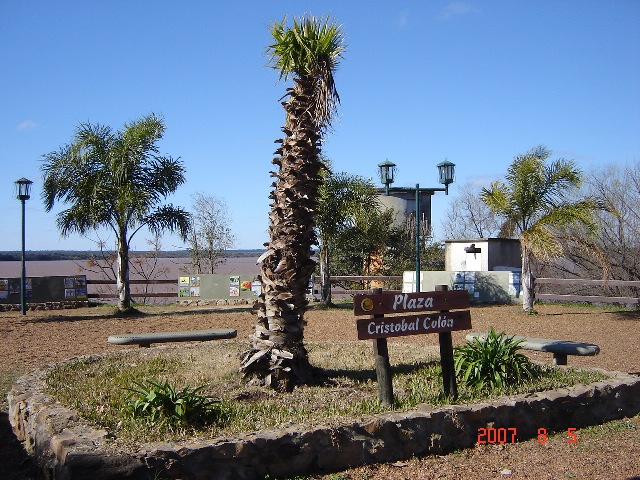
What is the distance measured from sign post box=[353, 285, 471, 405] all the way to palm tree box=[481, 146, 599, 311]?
33.1 feet

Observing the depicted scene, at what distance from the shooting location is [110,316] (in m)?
18.3

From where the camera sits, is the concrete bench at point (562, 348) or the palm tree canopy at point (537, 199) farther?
the palm tree canopy at point (537, 199)

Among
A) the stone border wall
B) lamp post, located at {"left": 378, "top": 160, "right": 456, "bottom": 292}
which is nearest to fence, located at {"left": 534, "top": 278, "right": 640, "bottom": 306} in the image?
lamp post, located at {"left": 378, "top": 160, "right": 456, "bottom": 292}

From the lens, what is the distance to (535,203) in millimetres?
16938

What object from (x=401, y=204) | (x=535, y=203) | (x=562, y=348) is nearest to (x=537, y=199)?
(x=535, y=203)

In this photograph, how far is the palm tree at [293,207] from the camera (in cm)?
707

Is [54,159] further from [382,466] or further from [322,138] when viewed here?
[382,466]

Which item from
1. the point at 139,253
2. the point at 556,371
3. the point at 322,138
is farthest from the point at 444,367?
the point at 139,253

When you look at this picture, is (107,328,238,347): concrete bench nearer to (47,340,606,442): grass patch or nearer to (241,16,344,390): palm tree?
(47,340,606,442): grass patch

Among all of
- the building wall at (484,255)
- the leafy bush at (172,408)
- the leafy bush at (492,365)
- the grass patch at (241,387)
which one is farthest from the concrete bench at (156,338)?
the building wall at (484,255)

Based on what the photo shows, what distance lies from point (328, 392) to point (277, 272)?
1.44 meters

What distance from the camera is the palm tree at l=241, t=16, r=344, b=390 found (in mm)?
7066

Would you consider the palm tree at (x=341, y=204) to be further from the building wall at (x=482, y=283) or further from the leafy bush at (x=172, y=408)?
the leafy bush at (x=172, y=408)

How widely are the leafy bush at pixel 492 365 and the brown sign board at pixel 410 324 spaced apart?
0.59 meters
